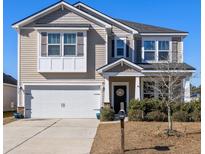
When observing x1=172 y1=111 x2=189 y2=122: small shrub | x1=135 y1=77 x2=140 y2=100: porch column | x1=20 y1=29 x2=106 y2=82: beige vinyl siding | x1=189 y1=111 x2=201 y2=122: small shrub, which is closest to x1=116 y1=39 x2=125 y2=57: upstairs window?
x1=20 y1=29 x2=106 y2=82: beige vinyl siding

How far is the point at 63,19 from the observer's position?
27250 mm

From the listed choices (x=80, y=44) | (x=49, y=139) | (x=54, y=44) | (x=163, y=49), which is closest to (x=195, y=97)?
(x=163, y=49)

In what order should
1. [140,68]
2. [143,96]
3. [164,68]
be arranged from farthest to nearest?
[143,96] → [140,68] → [164,68]

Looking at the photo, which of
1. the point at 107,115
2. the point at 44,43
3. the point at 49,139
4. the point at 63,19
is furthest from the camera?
the point at 63,19

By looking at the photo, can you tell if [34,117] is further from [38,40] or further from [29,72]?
[38,40]

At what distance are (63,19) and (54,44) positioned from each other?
2087 mm

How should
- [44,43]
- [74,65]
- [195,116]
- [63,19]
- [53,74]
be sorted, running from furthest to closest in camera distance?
[63,19]
[53,74]
[44,43]
[74,65]
[195,116]

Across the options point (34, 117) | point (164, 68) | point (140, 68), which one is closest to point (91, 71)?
point (140, 68)

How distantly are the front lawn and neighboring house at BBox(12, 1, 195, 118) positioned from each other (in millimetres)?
9115

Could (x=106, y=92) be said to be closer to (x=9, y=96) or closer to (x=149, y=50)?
(x=149, y=50)

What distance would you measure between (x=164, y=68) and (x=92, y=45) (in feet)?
26.2

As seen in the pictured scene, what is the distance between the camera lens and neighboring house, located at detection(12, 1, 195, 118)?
26328mm

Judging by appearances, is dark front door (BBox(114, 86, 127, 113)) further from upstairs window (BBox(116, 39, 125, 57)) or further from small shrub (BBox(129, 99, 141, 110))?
small shrub (BBox(129, 99, 141, 110))

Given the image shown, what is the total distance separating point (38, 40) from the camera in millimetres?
26609
